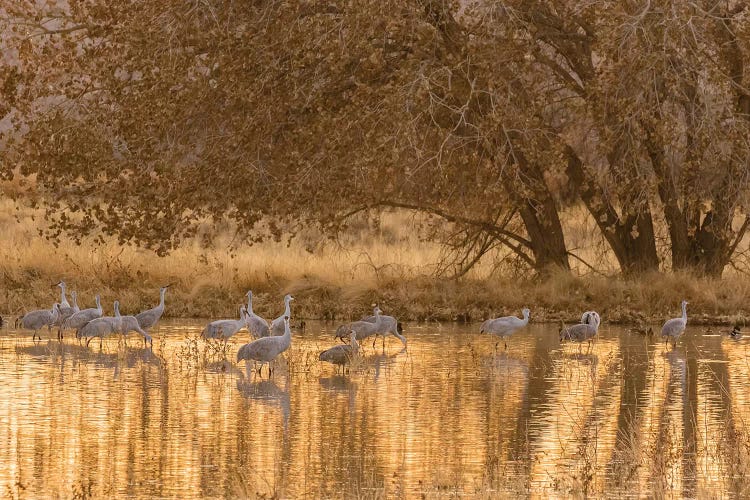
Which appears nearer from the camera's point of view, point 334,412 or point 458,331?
point 334,412

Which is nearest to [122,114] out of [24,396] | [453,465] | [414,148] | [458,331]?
[414,148]

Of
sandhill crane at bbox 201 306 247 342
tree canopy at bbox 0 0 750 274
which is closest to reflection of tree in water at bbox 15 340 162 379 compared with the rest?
sandhill crane at bbox 201 306 247 342

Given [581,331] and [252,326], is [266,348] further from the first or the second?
[581,331]

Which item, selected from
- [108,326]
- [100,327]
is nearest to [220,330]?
[108,326]

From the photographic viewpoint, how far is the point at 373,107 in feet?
78.8

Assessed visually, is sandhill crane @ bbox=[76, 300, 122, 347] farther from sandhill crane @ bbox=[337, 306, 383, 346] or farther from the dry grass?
the dry grass

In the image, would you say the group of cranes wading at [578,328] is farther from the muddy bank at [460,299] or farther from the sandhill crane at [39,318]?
the sandhill crane at [39,318]

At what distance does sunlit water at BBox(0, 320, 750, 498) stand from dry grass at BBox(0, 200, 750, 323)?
4.06m

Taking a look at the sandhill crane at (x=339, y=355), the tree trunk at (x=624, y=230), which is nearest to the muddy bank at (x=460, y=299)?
the tree trunk at (x=624, y=230)

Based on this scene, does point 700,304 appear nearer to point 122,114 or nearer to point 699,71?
point 699,71

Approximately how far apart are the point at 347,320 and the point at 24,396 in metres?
10.0

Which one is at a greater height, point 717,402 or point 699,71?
point 699,71

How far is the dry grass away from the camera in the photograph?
24906 mm

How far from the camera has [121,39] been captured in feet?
78.1
